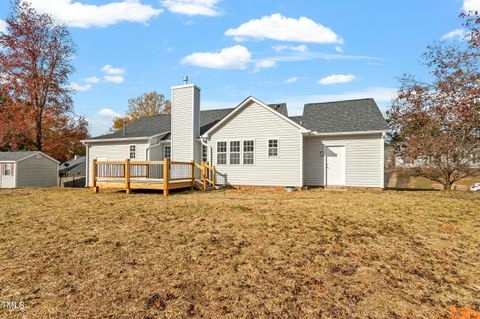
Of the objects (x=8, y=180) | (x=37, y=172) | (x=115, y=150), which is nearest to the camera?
(x=115, y=150)

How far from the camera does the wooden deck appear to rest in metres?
11.9

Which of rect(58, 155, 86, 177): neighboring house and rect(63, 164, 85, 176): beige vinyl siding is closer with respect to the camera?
rect(58, 155, 86, 177): neighboring house

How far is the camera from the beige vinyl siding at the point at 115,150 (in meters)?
17.1

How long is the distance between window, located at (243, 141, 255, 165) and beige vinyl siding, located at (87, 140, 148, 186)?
6568 millimetres

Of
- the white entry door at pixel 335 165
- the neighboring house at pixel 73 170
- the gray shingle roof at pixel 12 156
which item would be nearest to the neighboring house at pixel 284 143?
the white entry door at pixel 335 165

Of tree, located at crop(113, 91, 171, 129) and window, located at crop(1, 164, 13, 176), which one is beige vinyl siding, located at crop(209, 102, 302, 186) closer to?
window, located at crop(1, 164, 13, 176)

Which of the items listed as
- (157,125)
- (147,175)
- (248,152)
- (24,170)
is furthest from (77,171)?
(248,152)

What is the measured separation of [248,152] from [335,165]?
450 centimetres

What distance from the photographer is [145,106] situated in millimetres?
41281

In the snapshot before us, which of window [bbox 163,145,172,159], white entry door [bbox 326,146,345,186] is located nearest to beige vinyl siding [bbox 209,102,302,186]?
white entry door [bbox 326,146,345,186]

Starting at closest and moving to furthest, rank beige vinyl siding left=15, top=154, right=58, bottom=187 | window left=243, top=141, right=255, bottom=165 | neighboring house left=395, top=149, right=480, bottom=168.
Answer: window left=243, top=141, right=255, bottom=165, neighboring house left=395, top=149, right=480, bottom=168, beige vinyl siding left=15, top=154, right=58, bottom=187

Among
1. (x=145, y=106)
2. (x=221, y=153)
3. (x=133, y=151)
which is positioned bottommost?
(x=221, y=153)

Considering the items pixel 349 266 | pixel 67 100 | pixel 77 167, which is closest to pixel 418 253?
pixel 349 266

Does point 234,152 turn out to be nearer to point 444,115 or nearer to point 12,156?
point 444,115
